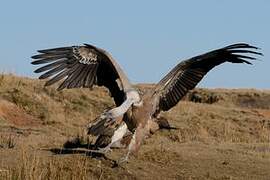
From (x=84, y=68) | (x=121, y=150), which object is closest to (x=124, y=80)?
(x=84, y=68)

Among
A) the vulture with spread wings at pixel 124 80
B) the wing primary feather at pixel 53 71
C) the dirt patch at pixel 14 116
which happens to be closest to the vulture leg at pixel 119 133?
the vulture with spread wings at pixel 124 80

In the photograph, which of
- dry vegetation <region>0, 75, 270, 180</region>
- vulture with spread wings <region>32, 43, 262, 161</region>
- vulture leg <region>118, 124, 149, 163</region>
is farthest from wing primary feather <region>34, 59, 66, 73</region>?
vulture leg <region>118, 124, 149, 163</region>

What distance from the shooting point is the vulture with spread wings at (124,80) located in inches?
416

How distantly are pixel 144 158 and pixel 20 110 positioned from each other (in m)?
9.61

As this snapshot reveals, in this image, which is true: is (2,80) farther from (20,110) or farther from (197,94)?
(197,94)

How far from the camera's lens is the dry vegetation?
10.3 metres

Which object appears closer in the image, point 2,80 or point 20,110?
point 20,110

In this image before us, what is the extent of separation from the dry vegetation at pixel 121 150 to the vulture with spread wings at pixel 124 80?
0.69 meters

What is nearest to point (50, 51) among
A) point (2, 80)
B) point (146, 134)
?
point (146, 134)

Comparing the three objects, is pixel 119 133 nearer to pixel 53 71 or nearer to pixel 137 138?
pixel 137 138

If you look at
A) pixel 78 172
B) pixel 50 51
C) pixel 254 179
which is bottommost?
pixel 254 179

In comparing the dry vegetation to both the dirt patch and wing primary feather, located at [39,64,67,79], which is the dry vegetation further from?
wing primary feather, located at [39,64,67,79]

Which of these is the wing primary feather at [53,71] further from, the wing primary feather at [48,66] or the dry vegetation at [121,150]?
the dry vegetation at [121,150]

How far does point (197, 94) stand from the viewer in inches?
1433
